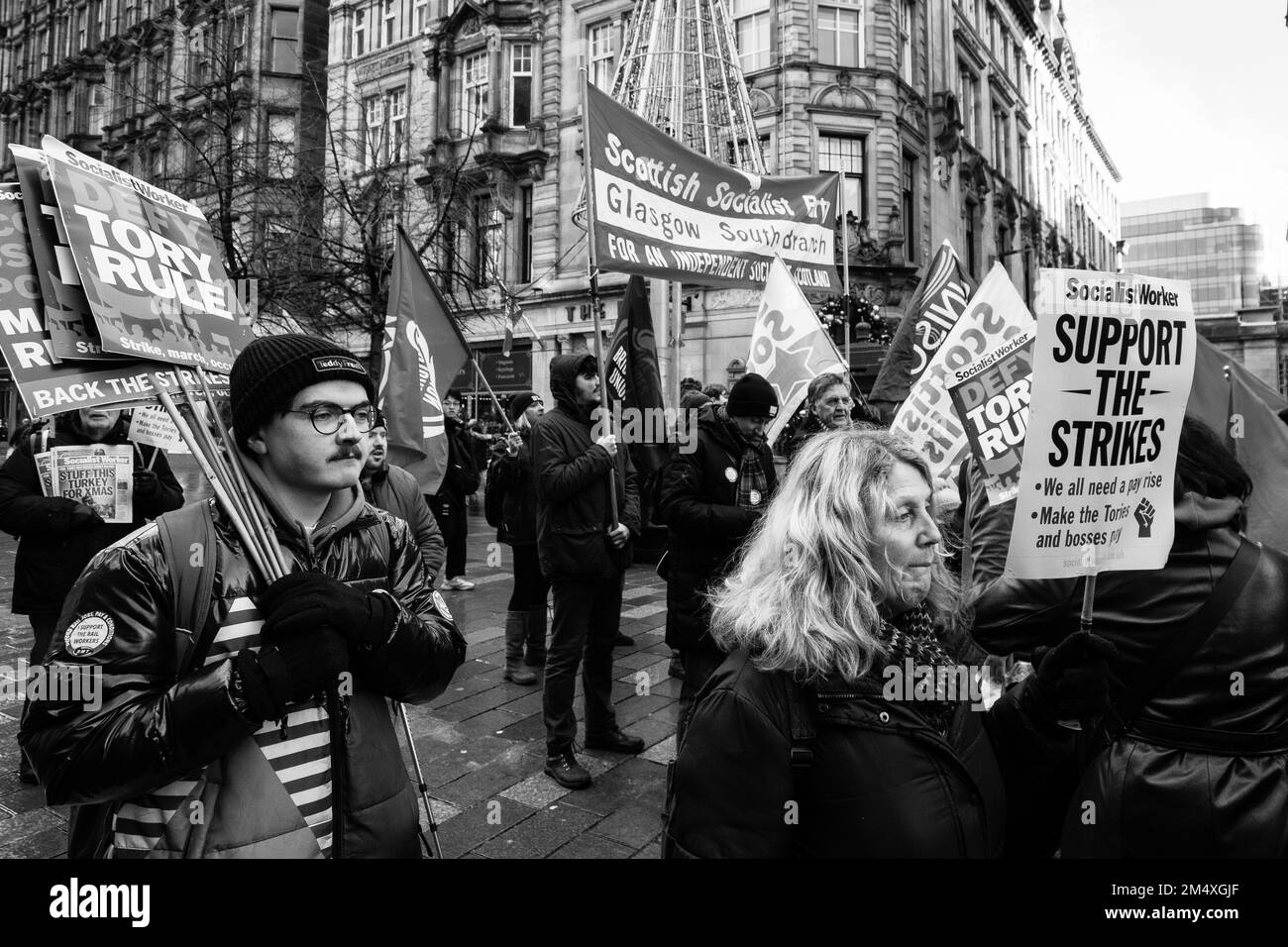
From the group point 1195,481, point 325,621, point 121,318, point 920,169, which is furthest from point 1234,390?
point 920,169

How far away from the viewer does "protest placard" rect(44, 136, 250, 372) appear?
71.2 inches

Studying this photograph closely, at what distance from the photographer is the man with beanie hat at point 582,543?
4172 millimetres

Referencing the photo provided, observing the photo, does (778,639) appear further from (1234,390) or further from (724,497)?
(1234,390)

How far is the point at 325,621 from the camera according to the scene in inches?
59.7

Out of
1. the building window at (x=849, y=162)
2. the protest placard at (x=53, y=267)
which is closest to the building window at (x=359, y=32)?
the building window at (x=849, y=162)

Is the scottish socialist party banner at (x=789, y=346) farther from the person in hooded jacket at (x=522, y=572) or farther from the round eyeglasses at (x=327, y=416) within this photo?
the round eyeglasses at (x=327, y=416)

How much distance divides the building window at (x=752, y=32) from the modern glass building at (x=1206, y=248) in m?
50.8

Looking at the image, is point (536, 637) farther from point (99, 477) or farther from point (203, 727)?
point (203, 727)

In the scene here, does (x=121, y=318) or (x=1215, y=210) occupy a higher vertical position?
(x=1215, y=210)

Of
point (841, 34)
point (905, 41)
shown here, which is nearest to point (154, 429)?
point (841, 34)

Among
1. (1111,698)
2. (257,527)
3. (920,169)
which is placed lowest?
(1111,698)

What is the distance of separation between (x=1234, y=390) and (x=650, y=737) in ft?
10.7

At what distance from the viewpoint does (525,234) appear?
77.2 feet

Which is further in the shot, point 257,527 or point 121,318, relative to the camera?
point 121,318
